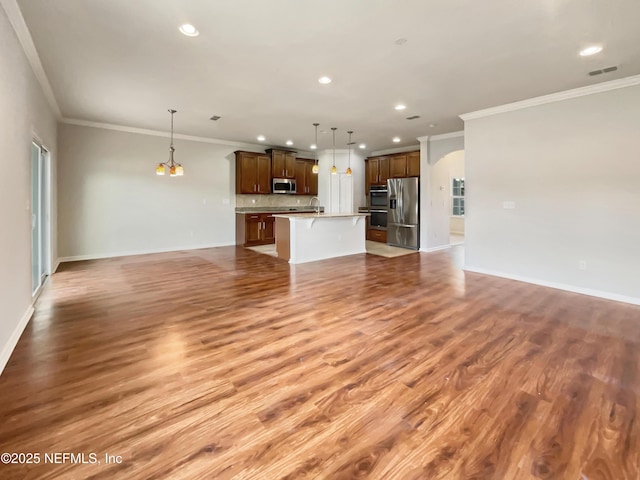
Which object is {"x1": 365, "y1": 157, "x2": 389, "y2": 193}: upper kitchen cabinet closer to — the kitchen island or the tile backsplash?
the tile backsplash

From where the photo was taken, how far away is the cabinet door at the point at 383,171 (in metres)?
8.75

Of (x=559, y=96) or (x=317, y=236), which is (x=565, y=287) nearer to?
(x=559, y=96)

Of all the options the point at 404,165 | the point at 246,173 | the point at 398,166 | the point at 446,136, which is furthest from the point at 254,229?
the point at 446,136

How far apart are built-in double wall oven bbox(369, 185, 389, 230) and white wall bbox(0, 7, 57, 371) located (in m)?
7.33

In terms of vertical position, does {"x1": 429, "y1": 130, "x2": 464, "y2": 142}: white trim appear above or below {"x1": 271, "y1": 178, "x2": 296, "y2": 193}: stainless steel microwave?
above

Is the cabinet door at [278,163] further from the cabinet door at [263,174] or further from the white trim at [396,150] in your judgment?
the white trim at [396,150]

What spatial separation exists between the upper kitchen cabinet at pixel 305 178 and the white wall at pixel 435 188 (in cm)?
330

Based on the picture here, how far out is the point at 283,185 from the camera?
351 inches

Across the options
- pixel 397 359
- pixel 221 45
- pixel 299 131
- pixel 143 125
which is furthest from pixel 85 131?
pixel 397 359

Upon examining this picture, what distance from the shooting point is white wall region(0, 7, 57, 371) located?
2.49 m

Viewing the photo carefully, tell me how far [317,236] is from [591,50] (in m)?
4.85

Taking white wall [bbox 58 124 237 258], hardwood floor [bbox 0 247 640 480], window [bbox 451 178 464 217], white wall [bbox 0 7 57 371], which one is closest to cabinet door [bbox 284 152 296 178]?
white wall [bbox 58 124 237 258]

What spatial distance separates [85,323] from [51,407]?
1.52 m

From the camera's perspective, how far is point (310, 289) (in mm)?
4441
